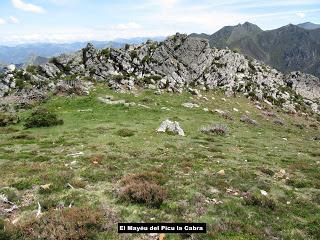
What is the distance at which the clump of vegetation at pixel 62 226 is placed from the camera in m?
12.9

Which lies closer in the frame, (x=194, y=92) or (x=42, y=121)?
(x=42, y=121)

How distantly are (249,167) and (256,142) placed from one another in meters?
11.8

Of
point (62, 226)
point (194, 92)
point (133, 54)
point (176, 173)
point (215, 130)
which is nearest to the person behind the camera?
point (62, 226)

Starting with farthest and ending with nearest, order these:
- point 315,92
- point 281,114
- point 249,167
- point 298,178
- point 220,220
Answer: point 315,92 → point 281,114 → point 249,167 → point 298,178 → point 220,220

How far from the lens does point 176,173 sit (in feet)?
68.3

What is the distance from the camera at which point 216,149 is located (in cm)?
2847

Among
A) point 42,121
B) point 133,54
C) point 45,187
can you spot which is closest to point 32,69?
point 133,54

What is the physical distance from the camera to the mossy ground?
15.1 metres

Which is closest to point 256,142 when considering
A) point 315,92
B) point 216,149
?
point 216,149

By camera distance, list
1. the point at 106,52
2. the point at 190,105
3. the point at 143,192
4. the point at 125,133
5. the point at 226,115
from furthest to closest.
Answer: the point at 106,52
the point at 190,105
the point at 226,115
the point at 125,133
the point at 143,192

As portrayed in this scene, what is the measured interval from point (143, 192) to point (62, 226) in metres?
4.37

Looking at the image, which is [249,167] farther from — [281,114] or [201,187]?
[281,114]

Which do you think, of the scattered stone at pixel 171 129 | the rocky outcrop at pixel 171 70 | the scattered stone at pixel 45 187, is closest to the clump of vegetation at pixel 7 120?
the scattered stone at pixel 171 129

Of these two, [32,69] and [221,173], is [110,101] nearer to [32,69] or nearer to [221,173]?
[32,69]
